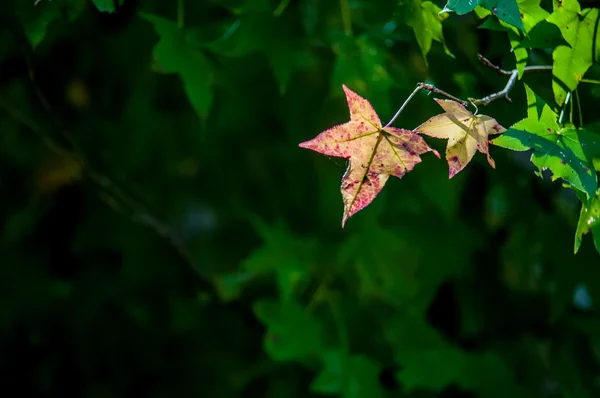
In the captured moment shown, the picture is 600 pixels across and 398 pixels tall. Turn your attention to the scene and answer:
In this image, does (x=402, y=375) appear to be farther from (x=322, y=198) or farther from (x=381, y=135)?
(x=381, y=135)

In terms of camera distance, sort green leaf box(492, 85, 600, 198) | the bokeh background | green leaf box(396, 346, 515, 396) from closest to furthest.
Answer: green leaf box(492, 85, 600, 198), the bokeh background, green leaf box(396, 346, 515, 396)

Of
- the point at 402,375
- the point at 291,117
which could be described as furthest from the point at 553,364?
the point at 291,117

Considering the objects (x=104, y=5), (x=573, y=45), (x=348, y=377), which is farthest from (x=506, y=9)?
(x=348, y=377)

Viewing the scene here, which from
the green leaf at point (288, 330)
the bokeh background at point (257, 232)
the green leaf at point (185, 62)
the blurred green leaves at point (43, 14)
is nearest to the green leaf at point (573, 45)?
the bokeh background at point (257, 232)

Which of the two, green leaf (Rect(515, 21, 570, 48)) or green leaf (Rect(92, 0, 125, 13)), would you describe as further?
green leaf (Rect(92, 0, 125, 13))

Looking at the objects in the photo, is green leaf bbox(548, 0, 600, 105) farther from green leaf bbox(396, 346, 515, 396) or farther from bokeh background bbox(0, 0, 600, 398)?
green leaf bbox(396, 346, 515, 396)

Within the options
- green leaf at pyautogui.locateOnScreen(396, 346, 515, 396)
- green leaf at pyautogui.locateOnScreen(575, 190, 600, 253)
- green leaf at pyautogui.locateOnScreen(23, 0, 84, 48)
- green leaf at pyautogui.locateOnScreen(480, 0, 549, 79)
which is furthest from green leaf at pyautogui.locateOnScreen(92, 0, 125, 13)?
green leaf at pyautogui.locateOnScreen(396, 346, 515, 396)
